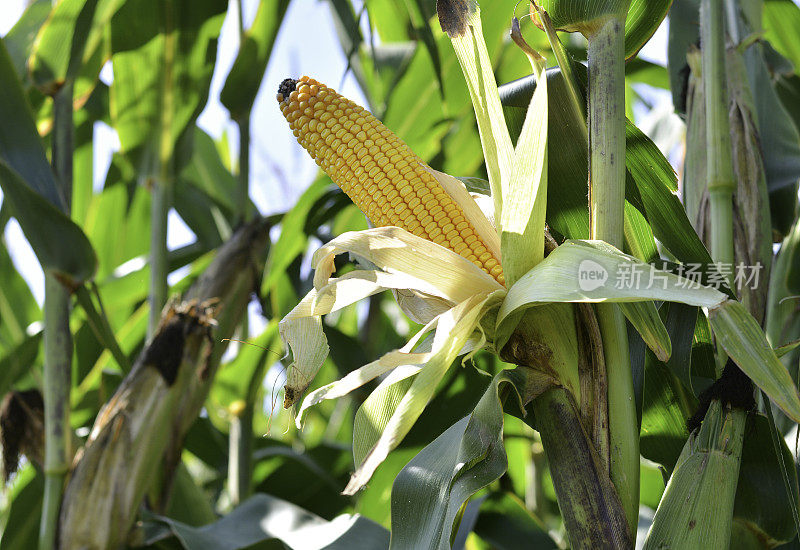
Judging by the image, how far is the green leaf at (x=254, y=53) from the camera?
117cm

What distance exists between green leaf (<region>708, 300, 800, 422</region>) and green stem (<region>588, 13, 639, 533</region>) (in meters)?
0.08

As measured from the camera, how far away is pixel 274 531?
799mm

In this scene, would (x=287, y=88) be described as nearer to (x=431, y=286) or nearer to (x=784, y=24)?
(x=431, y=286)

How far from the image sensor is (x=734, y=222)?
77 centimetres

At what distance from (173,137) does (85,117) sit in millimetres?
353

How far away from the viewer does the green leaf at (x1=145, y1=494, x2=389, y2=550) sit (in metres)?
0.73

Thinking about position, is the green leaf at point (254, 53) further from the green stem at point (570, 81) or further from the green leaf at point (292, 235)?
the green stem at point (570, 81)

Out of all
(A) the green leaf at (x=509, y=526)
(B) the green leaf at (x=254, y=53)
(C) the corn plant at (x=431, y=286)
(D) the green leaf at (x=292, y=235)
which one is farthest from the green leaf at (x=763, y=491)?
(B) the green leaf at (x=254, y=53)

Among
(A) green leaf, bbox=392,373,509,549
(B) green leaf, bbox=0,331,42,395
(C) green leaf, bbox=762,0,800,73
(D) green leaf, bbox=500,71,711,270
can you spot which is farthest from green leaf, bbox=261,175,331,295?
(C) green leaf, bbox=762,0,800,73

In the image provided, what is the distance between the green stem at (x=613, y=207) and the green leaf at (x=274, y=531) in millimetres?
334

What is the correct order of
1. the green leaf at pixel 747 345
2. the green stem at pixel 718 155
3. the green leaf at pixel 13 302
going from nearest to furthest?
the green leaf at pixel 747 345 < the green stem at pixel 718 155 < the green leaf at pixel 13 302

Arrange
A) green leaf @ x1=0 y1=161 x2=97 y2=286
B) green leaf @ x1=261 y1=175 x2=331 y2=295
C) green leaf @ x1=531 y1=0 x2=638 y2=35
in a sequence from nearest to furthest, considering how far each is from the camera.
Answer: green leaf @ x1=531 y1=0 x2=638 y2=35, green leaf @ x1=0 y1=161 x2=97 y2=286, green leaf @ x1=261 y1=175 x2=331 y2=295

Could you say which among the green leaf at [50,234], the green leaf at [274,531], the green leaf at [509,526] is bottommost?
the green leaf at [509,526]

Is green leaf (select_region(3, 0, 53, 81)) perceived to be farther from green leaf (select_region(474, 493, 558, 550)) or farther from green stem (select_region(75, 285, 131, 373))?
green leaf (select_region(474, 493, 558, 550))
